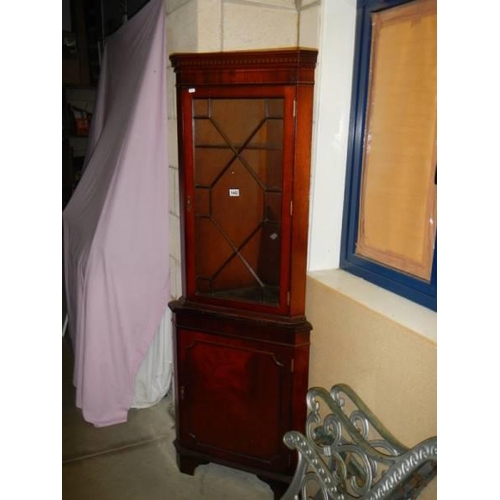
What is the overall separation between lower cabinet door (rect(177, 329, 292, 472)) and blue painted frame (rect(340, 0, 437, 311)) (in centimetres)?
46

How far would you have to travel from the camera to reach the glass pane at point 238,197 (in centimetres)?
187

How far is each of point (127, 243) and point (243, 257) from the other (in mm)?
741

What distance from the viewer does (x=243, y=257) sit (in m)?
2.03

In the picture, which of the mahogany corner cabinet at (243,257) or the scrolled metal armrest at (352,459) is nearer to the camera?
the scrolled metal armrest at (352,459)

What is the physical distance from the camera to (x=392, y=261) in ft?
5.75

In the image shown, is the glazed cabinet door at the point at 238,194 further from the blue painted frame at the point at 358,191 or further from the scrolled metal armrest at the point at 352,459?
the scrolled metal armrest at the point at 352,459

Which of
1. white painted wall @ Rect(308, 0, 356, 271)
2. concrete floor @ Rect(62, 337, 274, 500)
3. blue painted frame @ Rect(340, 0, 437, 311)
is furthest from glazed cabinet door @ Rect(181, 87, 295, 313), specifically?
concrete floor @ Rect(62, 337, 274, 500)

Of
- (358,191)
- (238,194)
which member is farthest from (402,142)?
(238,194)

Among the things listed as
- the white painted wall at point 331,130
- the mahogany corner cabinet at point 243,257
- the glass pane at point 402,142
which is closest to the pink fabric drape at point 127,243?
the mahogany corner cabinet at point 243,257

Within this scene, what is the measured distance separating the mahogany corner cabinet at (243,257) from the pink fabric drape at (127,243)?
476 millimetres

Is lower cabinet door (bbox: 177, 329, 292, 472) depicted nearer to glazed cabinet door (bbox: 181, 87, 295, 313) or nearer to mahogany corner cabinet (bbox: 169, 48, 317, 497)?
mahogany corner cabinet (bbox: 169, 48, 317, 497)

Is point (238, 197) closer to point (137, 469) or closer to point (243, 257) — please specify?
point (243, 257)
